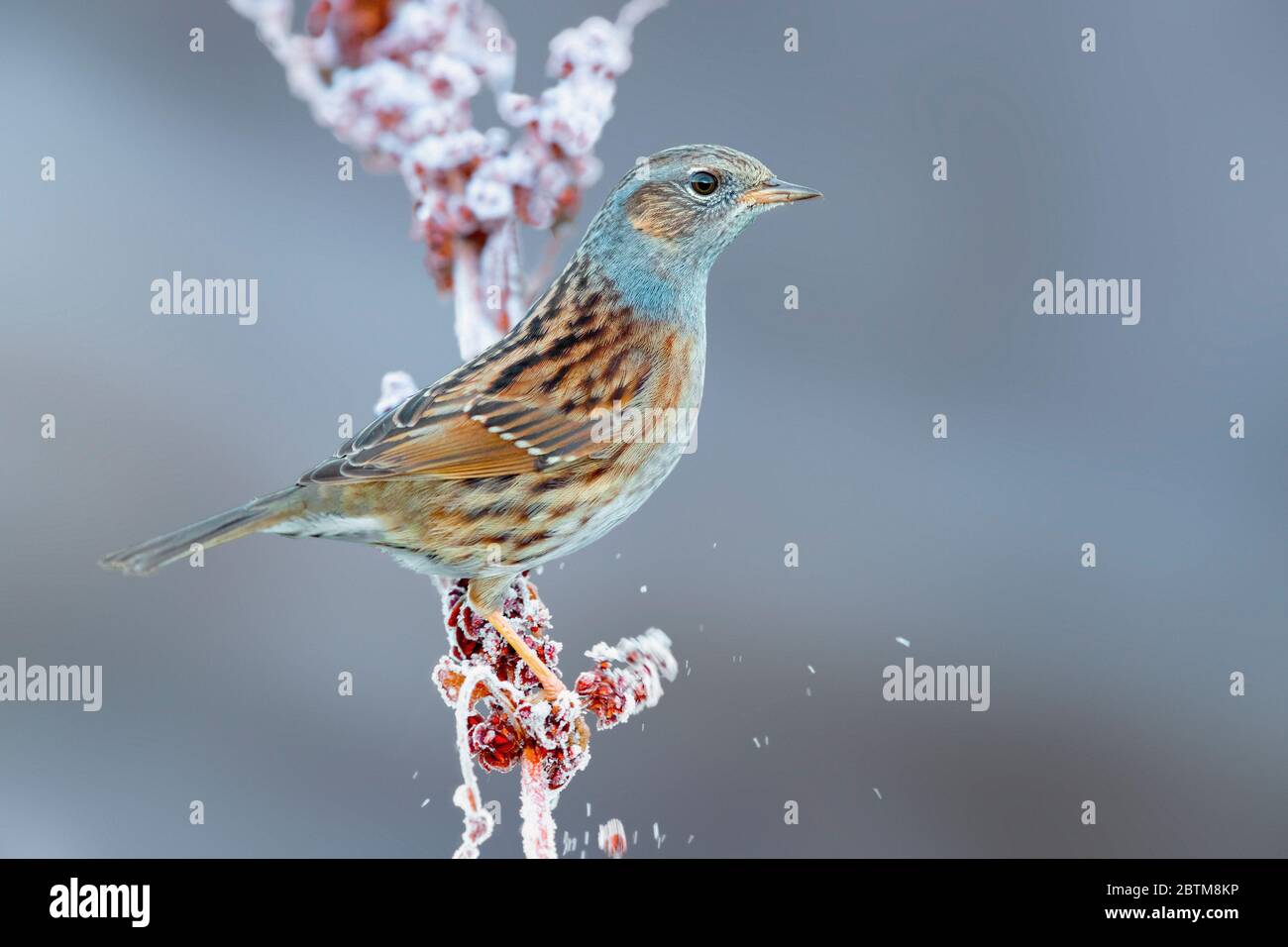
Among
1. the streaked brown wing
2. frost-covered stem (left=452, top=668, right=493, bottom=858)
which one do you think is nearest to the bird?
the streaked brown wing

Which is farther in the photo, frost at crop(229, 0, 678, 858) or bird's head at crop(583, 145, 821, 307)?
bird's head at crop(583, 145, 821, 307)

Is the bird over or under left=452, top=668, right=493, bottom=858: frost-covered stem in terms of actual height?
over

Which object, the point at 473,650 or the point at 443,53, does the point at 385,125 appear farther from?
the point at 473,650

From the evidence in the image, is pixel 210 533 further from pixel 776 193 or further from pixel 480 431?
pixel 776 193

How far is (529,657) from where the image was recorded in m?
Result: 1.65

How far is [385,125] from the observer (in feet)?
4.87

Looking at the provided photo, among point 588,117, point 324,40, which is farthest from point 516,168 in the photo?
point 324,40

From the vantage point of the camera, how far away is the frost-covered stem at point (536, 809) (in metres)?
1.45

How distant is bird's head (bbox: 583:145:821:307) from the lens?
1.93m

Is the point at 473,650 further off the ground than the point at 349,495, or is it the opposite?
the point at 349,495

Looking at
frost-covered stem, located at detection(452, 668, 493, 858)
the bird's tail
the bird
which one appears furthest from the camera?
the bird

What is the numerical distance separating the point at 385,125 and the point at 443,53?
12 cm

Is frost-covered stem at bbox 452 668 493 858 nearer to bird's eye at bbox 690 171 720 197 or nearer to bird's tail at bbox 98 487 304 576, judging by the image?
bird's tail at bbox 98 487 304 576

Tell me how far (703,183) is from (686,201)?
4cm
